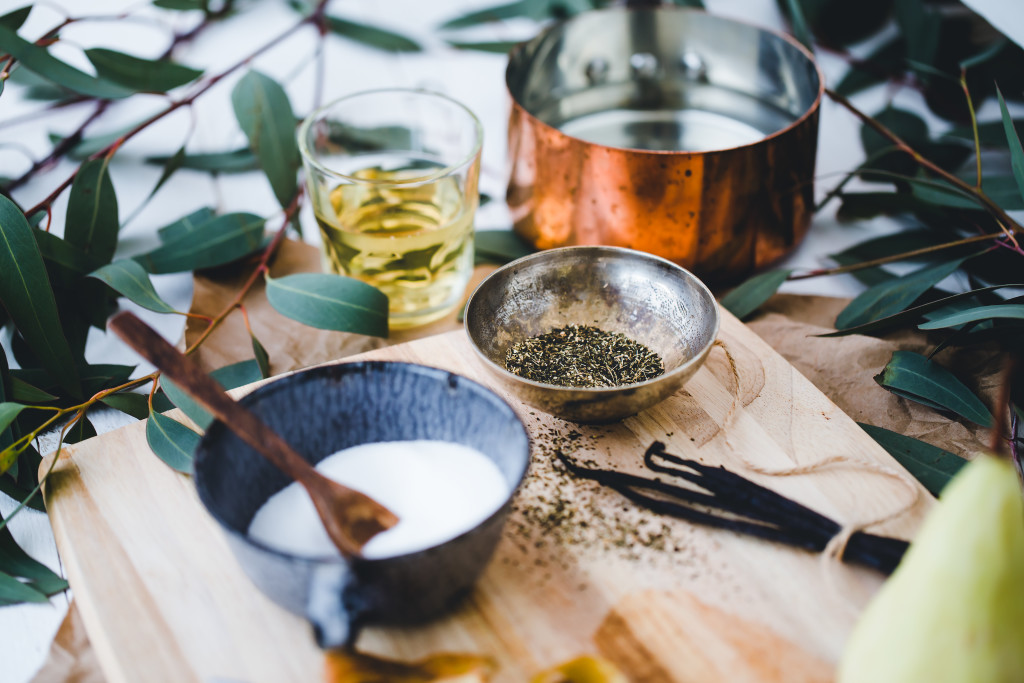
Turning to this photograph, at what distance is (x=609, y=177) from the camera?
848mm

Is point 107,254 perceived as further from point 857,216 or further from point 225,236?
point 857,216

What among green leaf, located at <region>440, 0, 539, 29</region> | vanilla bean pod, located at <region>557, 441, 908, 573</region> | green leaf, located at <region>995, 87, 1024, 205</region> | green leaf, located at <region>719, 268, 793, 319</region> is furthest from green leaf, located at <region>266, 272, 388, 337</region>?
green leaf, located at <region>440, 0, 539, 29</region>

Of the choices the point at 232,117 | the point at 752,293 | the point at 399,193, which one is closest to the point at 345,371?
the point at 399,193

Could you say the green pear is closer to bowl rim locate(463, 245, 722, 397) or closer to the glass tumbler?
bowl rim locate(463, 245, 722, 397)

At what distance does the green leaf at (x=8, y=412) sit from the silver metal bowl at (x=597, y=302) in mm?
375

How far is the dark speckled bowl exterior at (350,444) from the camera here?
0.48 meters

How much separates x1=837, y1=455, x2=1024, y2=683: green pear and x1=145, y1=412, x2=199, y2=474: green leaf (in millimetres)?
508

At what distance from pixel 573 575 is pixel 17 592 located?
432 mm

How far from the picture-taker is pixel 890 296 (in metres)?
0.89

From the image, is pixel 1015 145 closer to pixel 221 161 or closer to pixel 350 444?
pixel 350 444

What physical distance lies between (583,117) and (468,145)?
0.70 ft

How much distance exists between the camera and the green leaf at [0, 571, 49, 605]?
0.65m

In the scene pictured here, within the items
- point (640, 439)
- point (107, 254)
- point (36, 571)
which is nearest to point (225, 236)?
point (107, 254)

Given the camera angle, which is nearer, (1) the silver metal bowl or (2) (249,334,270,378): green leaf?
(1) the silver metal bowl
